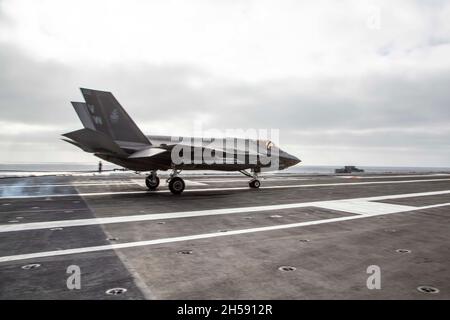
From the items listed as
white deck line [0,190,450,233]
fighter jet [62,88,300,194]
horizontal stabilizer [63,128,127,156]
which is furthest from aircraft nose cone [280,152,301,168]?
horizontal stabilizer [63,128,127,156]

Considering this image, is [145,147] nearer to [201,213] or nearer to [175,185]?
[175,185]

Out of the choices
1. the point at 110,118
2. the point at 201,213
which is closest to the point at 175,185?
the point at 110,118

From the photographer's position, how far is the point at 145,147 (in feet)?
62.5

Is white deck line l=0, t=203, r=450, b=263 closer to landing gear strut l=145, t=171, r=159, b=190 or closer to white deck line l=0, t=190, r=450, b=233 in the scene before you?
white deck line l=0, t=190, r=450, b=233

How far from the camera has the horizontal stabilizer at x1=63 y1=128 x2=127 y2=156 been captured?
1505cm

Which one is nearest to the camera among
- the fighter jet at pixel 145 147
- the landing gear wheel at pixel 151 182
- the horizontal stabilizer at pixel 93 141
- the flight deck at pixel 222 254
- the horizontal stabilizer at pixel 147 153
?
the flight deck at pixel 222 254

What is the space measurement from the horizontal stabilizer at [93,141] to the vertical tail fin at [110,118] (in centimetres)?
159

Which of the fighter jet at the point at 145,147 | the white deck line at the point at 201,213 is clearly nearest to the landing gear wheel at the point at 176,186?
the fighter jet at the point at 145,147

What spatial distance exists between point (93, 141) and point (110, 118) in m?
2.83

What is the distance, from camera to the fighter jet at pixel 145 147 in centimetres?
1720

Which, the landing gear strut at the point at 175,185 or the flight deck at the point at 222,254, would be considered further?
the landing gear strut at the point at 175,185

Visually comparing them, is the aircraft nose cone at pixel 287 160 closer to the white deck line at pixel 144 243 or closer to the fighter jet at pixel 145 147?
the fighter jet at pixel 145 147

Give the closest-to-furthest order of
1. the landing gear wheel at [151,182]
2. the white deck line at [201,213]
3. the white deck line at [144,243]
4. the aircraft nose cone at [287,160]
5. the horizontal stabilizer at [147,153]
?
the white deck line at [144,243], the white deck line at [201,213], the horizontal stabilizer at [147,153], the landing gear wheel at [151,182], the aircraft nose cone at [287,160]
